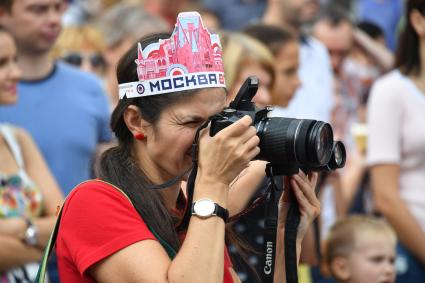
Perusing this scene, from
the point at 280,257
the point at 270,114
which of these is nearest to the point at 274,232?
the point at 280,257

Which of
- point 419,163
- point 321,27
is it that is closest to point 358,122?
point 321,27

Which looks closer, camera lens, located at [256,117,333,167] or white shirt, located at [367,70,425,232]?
camera lens, located at [256,117,333,167]

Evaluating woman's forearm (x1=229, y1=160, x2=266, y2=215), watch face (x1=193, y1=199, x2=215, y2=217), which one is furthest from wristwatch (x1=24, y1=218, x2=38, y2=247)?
watch face (x1=193, y1=199, x2=215, y2=217)

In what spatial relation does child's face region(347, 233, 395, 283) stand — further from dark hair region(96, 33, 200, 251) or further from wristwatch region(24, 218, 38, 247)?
dark hair region(96, 33, 200, 251)

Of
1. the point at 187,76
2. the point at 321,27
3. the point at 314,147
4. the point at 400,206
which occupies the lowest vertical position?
the point at 400,206

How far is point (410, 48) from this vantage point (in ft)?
16.9

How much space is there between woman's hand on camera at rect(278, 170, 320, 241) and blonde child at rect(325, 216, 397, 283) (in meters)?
1.78

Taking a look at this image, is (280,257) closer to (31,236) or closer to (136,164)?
(136,164)

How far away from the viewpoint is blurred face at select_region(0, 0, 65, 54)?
5.10 meters

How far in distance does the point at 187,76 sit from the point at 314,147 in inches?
16.0

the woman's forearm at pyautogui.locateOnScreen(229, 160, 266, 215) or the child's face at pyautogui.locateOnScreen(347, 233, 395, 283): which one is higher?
the woman's forearm at pyautogui.locateOnScreen(229, 160, 266, 215)

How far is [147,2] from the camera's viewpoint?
8.48 metres

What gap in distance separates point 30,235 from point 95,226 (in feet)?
4.91

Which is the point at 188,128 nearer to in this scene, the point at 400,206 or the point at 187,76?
the point at 187,76
